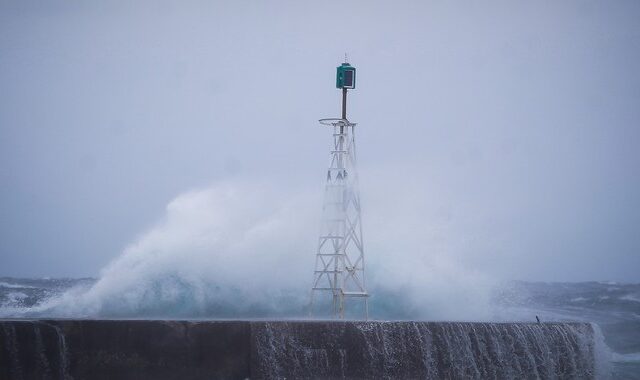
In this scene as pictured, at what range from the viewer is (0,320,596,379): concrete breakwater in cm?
1047

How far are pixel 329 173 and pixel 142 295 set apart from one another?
6.94 m

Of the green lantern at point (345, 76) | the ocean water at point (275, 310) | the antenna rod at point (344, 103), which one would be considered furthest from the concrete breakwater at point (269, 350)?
the green lantern at point (345, 76)

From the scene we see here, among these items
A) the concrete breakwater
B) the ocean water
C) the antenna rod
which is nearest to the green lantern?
the antenna rod

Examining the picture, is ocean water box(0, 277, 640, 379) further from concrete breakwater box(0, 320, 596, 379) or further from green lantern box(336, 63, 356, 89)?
green lantern box(336, 63, 356, 89)

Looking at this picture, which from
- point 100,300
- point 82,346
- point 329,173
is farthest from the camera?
point 100,300

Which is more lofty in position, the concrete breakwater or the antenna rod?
the antenna rod

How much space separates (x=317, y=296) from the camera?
21672 mm

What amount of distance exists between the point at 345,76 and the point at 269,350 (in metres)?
6.21

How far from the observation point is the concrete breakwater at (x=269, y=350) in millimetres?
10469

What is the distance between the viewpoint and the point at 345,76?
1540 cm

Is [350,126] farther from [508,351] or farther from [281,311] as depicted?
[281,311]

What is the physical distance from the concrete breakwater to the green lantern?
17.5ft

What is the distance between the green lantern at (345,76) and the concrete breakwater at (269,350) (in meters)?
5.34

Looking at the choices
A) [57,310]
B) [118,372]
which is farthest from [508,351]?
[57,310]
